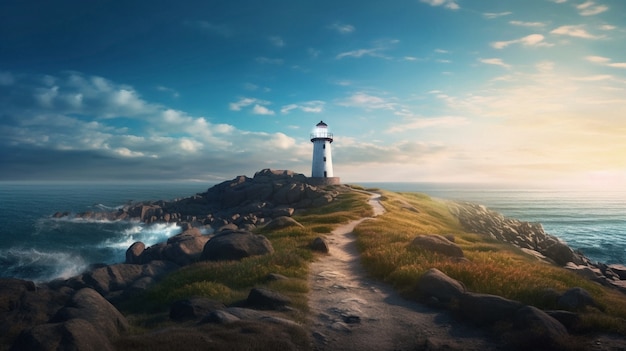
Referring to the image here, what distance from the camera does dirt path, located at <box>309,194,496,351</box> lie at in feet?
32.9

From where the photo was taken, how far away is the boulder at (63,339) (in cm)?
759

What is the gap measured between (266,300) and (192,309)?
2.48 meters

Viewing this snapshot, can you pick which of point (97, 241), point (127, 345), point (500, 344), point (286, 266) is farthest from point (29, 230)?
point (500, 344)

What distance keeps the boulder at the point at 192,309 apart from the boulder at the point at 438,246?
13228mm

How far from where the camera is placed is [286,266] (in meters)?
17.9

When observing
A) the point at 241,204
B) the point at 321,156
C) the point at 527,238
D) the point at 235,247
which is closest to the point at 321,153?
the point at 321,156

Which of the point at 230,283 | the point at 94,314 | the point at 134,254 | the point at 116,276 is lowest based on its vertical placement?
the point at 134,254

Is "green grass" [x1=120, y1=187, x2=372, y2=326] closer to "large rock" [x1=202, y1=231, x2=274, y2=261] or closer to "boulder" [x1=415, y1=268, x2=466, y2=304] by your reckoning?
"large rock" [x1=202, y1=231, x2=274, y2=261]

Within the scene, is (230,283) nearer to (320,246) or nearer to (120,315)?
(120,315)

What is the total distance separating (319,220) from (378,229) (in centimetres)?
901

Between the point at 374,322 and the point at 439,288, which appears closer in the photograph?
the point at 374,322

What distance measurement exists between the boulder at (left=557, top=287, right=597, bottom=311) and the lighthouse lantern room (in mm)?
68279

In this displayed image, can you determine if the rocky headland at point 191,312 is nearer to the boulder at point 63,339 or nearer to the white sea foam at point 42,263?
the boulder at point 63,339

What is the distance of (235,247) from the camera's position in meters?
20.6
